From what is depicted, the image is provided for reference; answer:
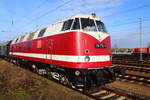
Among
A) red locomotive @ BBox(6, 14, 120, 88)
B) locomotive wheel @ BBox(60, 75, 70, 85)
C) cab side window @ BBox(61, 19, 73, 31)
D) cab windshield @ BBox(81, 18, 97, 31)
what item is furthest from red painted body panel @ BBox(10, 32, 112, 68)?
locomotive wheel @ BBox(60, 75, 70, 85)

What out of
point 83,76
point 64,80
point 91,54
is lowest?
point 64,80

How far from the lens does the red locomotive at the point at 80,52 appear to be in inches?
337

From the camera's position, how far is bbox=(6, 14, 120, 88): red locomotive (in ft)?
28.1

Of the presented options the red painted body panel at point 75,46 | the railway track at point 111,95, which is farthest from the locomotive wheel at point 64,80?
the railway track at point 111,95

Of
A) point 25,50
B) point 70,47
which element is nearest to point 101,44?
point 70,47

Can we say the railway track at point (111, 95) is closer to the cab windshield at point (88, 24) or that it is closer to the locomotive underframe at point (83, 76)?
the locomotive underframe at point (83, 76)

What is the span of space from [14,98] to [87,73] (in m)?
3.47

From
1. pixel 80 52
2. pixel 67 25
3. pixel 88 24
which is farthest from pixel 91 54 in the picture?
pixel 67 25

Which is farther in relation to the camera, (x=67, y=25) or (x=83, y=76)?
(x=67, y=25)

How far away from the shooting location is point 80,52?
27.9 ft

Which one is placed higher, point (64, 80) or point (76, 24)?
point (76, 24)

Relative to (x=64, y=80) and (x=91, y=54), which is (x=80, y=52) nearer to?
(x=91, y=54)

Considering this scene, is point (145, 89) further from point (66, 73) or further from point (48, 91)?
point (48, 91)

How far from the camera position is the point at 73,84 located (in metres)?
9.20
